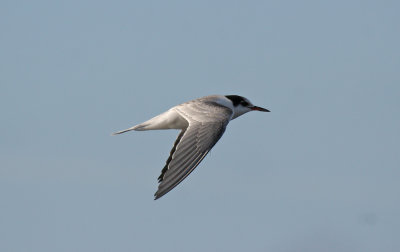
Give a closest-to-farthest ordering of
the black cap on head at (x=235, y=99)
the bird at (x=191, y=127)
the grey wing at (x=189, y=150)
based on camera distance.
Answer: the grey wing at (x=189, y=150) < the bird at (x=191, y=127) < the black cap on head at (x=235, y=99)

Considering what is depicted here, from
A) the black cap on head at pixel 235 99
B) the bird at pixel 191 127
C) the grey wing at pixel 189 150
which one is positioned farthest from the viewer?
the black cap on head at pixel 235 99

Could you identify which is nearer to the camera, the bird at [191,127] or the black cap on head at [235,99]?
the bird at [191,127]

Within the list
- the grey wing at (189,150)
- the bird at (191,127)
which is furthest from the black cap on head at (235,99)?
the grey wing at (189,150)

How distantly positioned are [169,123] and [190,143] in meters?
2.06

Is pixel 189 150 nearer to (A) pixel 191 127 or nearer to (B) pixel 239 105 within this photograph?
(A) pixel 191 127

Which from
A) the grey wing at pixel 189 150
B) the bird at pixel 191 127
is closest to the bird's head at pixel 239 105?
the bird at pixel 191 127

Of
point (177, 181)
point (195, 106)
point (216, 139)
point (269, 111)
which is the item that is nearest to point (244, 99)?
point (269, 111)

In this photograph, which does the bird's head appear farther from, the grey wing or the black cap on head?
the grey wing

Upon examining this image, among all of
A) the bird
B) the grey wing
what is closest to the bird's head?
the bird

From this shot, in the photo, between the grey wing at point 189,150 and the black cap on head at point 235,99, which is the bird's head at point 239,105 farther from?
the grey wing at point 189,150

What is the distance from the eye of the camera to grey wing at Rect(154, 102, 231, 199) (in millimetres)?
10383

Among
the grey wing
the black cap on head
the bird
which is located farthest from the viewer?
the black cap on head

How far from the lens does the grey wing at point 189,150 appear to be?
10.4 meters

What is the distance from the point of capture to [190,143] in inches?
440
